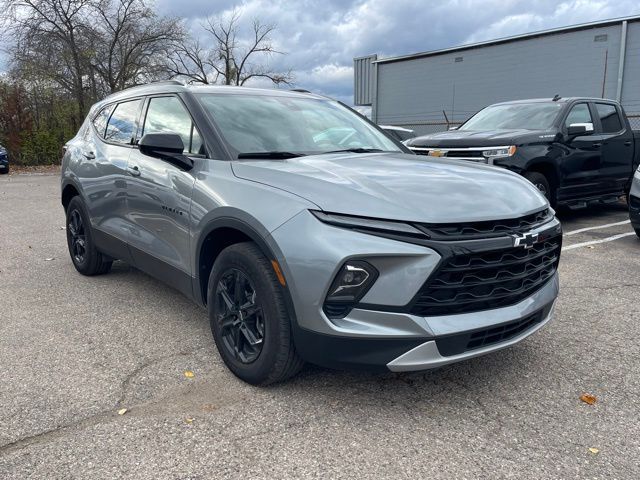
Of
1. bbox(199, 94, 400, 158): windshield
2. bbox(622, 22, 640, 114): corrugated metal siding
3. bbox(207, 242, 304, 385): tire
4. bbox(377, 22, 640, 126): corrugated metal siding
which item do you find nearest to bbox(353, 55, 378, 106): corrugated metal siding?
bbox(377, 22, 640, 126): corrugated metal siding

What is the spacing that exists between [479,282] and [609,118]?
784cm

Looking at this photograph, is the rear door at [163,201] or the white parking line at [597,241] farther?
the white parking line at [597,241]

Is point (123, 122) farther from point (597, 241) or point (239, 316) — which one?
point (597, 241)

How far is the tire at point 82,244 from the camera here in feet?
17.1

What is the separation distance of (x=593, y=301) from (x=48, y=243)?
6.32 metres

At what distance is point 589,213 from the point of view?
10.0 m

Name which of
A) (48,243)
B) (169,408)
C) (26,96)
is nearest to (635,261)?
(169,408)

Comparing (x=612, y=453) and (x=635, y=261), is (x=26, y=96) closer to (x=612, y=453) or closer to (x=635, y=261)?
(x=635, y=261)

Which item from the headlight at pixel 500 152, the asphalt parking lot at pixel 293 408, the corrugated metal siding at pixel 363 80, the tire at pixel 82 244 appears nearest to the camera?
the asphalt parking lot at pixel 293 408

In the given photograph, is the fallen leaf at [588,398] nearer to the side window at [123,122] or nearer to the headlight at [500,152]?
the side window at [123,122]

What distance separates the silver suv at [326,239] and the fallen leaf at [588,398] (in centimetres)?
43

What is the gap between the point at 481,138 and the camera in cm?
745

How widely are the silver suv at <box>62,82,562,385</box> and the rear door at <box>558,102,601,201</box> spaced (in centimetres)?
501

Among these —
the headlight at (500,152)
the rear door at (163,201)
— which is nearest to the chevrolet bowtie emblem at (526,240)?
the rear door at (163,201)
